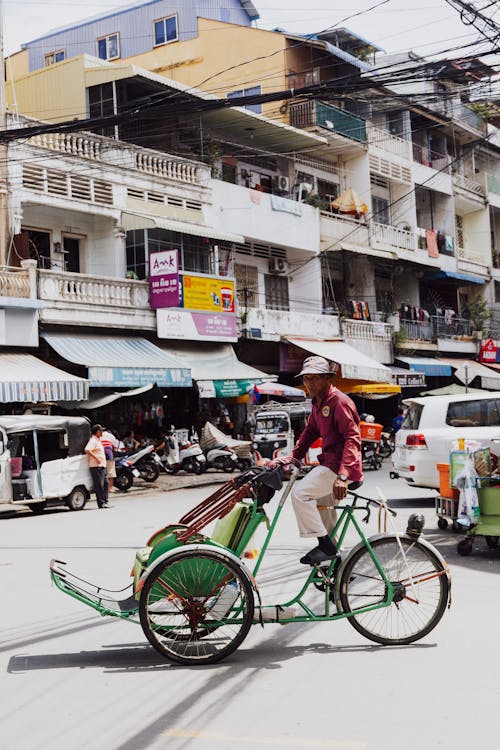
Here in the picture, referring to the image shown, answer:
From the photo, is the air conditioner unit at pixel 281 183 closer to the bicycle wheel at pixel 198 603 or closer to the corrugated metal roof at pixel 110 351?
the corrugated metal roof at pixel 110 351

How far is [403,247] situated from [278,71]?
8.73 m

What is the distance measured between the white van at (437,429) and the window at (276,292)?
17.6 meters

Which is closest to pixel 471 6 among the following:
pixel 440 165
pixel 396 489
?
pixel 396 489

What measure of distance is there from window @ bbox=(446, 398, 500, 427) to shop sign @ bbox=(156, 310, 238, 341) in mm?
12019

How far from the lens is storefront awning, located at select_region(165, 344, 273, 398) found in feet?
84.1

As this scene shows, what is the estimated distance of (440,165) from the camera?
4281 cm

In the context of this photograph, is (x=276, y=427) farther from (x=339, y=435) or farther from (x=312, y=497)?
(x=312, y=497)

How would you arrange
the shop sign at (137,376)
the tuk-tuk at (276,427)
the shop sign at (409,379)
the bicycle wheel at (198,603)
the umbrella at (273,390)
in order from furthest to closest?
the shop sign at (409,379) < the umbrella at (273,390) < the tuk-tuk at (276,427) < the shop sign at (137,376) < the bicycle wheel at (198,603)

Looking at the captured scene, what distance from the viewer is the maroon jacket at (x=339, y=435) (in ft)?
19.9

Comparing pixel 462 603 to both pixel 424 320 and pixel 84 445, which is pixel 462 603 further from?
pixel 424 320

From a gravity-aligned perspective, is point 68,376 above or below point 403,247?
below

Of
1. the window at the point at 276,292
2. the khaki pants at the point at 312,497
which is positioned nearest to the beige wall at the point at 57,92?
the window at the point at 276,292

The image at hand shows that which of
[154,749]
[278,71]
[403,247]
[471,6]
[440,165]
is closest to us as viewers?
[154,749]

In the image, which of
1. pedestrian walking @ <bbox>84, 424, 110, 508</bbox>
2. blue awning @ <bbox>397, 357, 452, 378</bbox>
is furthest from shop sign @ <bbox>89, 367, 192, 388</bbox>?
blue awning @ <bbox>397, 357, 452, 378</bbox>
